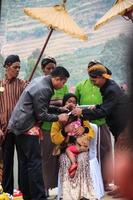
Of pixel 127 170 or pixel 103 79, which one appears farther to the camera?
pixel 103 79

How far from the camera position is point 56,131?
4.90 meters

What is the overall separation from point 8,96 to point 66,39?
271 centimetres

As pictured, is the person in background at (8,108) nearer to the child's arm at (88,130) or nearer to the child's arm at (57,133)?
the child's arm at (57,133)

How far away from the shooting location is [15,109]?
485cm

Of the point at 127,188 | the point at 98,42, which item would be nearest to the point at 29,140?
the point at 98,42

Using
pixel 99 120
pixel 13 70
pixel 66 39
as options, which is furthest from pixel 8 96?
pixel 66 39

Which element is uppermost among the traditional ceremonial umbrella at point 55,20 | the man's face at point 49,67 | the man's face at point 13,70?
the traditional ceremonial umbrella at point 55,20

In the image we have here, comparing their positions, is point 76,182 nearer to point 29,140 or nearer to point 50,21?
point 29,140

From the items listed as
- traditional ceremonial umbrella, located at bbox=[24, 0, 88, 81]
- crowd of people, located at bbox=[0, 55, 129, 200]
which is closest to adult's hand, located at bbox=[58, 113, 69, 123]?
crowd of people, located at bbox=[0, 55, 129, 200]

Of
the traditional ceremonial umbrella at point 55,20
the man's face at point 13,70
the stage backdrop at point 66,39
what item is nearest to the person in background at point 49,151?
the traditional ceremonial umbrella at point 55,20

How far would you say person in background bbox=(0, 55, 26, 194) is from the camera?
198 inches

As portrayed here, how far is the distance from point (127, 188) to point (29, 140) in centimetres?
391

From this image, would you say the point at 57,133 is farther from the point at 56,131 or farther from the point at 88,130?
the point at 88,130

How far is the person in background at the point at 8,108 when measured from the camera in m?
5.04
